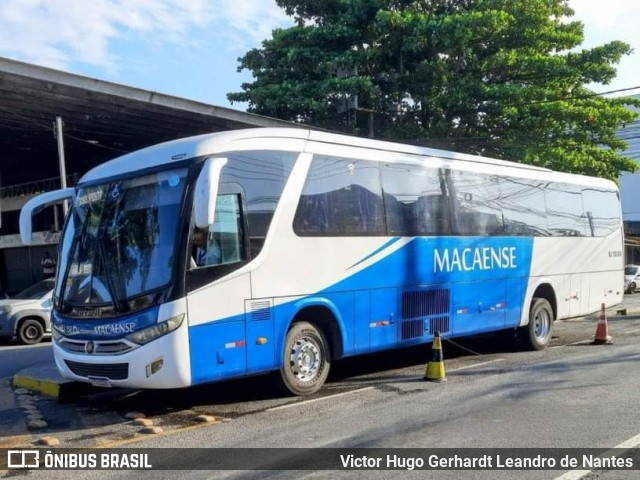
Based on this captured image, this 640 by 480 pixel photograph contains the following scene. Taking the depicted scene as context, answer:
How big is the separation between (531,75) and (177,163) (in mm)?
18716

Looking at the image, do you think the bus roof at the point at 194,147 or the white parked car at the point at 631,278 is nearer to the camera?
the bus roof at the point at 194,147

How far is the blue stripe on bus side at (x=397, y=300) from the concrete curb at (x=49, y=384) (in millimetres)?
2593

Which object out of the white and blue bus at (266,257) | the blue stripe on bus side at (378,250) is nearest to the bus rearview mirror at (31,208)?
the white and blue bus at (266,257)

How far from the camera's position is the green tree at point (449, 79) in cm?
2252

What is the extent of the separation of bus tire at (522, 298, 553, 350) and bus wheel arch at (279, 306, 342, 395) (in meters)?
5.32

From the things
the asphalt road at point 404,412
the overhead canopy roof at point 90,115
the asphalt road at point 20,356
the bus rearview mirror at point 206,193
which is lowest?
the asphalt road at point 404,412

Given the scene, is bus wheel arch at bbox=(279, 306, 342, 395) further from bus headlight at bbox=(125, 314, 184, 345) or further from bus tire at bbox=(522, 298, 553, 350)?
bus tire at bbox=(522, 298, 553, 350)

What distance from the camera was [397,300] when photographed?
10.1m

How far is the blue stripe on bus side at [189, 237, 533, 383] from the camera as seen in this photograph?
779 centimetres

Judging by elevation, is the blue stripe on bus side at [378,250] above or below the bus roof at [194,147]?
below

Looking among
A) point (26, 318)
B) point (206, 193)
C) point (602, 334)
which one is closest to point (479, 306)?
point (602, 334)

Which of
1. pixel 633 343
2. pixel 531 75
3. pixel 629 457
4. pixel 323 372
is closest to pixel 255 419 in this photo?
pixel 323 372

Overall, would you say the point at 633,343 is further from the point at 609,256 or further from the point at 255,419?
the point at 255,419

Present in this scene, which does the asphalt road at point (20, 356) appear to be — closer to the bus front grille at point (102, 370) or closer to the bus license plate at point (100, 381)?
the bus front grille at point (102, 370)
